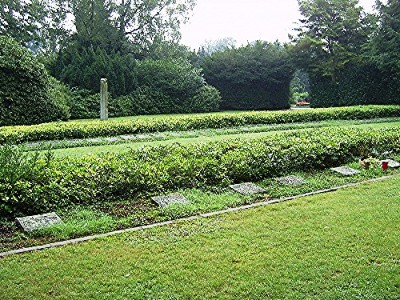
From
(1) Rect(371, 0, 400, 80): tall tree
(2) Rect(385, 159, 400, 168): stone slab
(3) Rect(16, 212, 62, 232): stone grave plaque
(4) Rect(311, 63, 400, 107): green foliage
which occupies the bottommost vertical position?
(3) Rect(16, 212, 62, 232): stone grave plaque

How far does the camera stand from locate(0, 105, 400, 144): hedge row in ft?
28.0

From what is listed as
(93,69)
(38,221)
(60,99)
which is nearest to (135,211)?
(38,221)

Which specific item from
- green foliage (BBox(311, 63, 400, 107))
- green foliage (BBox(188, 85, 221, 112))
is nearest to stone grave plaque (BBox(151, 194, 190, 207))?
green foliage (BBox(188, 85, 221, 112))

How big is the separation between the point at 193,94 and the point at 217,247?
15.0m

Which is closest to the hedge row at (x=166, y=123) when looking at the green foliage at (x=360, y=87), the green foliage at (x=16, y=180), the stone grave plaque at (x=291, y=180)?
the green foliage at (x=360, y=87)

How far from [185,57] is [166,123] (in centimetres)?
1155

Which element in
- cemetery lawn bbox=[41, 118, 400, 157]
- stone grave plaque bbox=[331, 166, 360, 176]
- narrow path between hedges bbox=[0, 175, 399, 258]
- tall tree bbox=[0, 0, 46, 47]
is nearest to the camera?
narrow path between hedges bbox=[0, 175, 399, 258]

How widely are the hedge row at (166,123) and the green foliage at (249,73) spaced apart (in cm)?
666

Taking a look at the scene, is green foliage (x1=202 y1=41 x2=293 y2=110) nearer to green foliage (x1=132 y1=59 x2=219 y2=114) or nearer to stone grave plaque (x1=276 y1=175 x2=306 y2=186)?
green foliage (x1=132 y1=59 x2=219 y2=114)

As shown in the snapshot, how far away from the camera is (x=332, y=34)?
1841 centimetres

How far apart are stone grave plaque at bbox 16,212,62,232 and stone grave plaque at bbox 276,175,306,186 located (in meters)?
2.63

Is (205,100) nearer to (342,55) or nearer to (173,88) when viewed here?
(173,88)

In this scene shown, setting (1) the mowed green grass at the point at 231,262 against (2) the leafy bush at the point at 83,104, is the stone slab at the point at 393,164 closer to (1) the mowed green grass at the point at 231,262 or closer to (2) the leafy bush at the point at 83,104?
(1) the mowed green grass at the point at 231,262

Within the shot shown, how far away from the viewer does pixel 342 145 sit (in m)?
6.20
